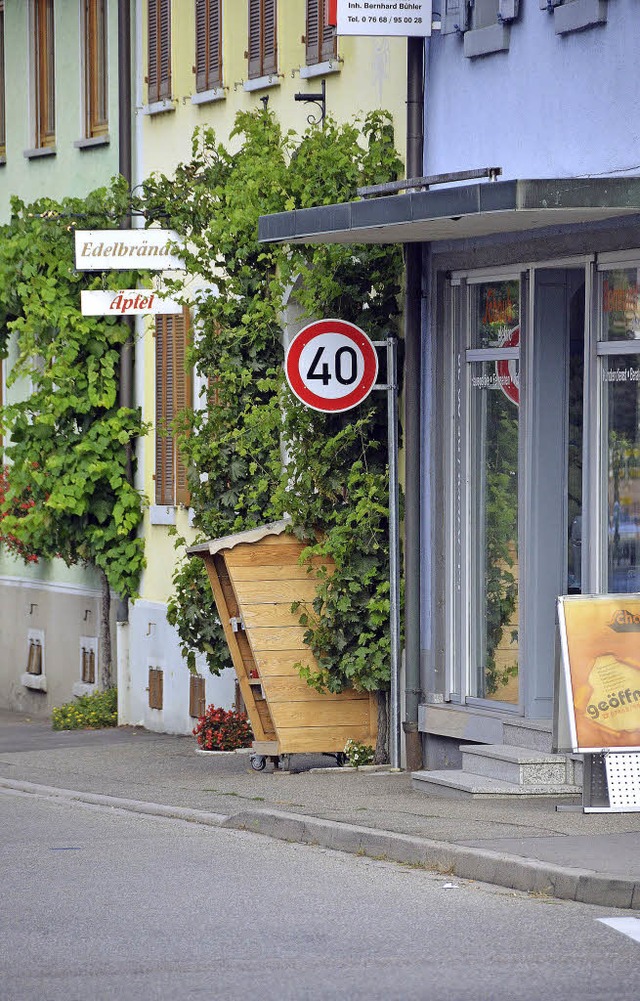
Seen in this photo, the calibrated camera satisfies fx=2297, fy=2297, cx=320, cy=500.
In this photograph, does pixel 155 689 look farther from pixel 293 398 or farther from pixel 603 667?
pixel 603 667

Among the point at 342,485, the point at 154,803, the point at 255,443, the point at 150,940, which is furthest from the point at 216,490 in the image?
the point at 150,940

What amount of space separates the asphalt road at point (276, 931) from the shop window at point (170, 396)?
26.3 ft

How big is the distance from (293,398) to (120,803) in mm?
3134

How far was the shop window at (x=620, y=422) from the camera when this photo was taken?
44.3ft

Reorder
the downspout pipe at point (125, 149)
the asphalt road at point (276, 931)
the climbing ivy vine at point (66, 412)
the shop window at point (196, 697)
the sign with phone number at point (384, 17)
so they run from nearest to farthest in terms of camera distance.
Answer: the asphalt road at point (276, 931), the sign with phone number at point (384, 17), the shop window at point (196, 697), the climbing ivy vine at point (66, 412), the downspout pipe at point (125, 149)

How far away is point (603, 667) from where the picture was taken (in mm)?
12188

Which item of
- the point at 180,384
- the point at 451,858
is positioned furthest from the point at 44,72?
the point at 451,858

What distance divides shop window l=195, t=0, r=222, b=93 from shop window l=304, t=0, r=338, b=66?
1940 millimetres

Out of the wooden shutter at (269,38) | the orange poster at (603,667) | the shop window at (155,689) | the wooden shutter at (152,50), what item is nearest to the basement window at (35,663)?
the shop window at (155,689)

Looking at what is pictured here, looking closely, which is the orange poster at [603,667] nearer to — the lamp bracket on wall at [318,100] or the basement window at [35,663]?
the lamp bracket on wall at [318,100]

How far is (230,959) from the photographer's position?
8625mm

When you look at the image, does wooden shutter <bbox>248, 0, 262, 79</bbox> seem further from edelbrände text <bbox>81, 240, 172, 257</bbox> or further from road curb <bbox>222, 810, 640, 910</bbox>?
road curb <bbox>222, 810, 640, 910</bbox>

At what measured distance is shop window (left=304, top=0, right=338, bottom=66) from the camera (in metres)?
16.8

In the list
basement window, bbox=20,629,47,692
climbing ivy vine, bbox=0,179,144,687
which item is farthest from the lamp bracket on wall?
basement window, bbox=20,629,47,692
